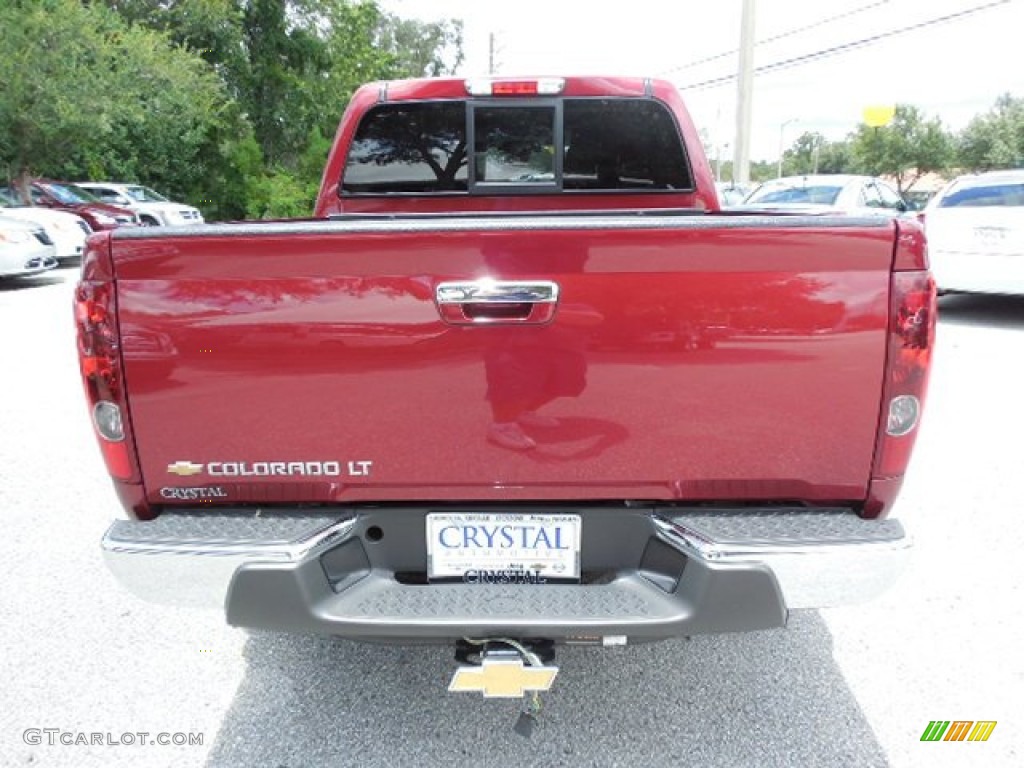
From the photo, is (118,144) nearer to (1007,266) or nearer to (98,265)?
(1007,266)

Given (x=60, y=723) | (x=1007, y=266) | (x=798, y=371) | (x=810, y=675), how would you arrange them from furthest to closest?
(x=1007, y=266), (x=810, y=675), (x=60, y=723), (x=798, y=371)

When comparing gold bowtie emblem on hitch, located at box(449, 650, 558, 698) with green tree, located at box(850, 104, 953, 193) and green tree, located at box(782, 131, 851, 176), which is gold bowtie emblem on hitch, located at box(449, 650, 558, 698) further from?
green tree, located at box(782, 131, 851, 176)

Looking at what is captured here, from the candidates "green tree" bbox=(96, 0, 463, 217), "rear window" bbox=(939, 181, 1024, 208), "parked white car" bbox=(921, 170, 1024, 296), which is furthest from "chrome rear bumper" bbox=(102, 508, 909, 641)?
"green tree" bbox=(96, 0, 463, 217)

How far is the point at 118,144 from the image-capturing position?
25562mm

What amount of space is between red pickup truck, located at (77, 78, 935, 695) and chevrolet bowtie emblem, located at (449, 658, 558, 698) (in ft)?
0.23

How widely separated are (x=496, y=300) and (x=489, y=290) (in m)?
0.03

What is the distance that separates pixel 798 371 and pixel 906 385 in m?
0.29

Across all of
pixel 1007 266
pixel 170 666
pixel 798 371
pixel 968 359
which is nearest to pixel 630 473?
pixel 798 371

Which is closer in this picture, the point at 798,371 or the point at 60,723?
the point at 798,371

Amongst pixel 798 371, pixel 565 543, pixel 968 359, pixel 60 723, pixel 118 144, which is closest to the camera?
pixel 798 371

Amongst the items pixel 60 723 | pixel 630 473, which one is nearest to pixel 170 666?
pixel 60 723

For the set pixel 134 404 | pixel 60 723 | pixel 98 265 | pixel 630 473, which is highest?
pixel 98 265

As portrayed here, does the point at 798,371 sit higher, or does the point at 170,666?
the point at 798,371

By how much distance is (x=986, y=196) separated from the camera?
948cm
